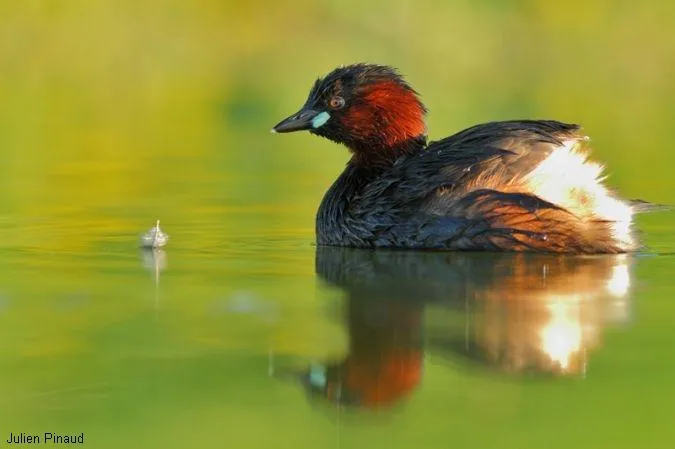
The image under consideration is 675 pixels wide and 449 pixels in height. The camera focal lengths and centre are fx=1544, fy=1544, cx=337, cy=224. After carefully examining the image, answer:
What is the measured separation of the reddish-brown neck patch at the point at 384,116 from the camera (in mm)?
9852

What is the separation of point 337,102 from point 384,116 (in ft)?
1.05

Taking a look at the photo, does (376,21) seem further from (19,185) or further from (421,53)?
(19,185)

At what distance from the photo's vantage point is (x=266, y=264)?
8.45m

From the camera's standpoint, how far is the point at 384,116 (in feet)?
32.3

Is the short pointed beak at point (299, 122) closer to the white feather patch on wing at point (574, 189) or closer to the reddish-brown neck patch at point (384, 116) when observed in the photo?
the reddish-brown neck patch at point (384, 116)

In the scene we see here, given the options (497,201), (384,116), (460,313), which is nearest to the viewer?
(460,313)

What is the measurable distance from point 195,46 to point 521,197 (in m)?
19.0

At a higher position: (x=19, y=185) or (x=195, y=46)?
(x=195, y=46)

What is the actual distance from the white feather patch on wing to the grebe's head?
4.61 feet

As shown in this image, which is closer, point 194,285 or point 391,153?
point 194,285

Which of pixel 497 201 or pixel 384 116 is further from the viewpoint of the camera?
pixel 384 116

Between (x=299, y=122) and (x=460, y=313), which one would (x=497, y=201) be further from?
(x=460, y=313)

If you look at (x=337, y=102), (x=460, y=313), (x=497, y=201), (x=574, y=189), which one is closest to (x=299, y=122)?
(x=337, y=102)

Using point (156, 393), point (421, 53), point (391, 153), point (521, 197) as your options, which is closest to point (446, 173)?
point (521, 197)
